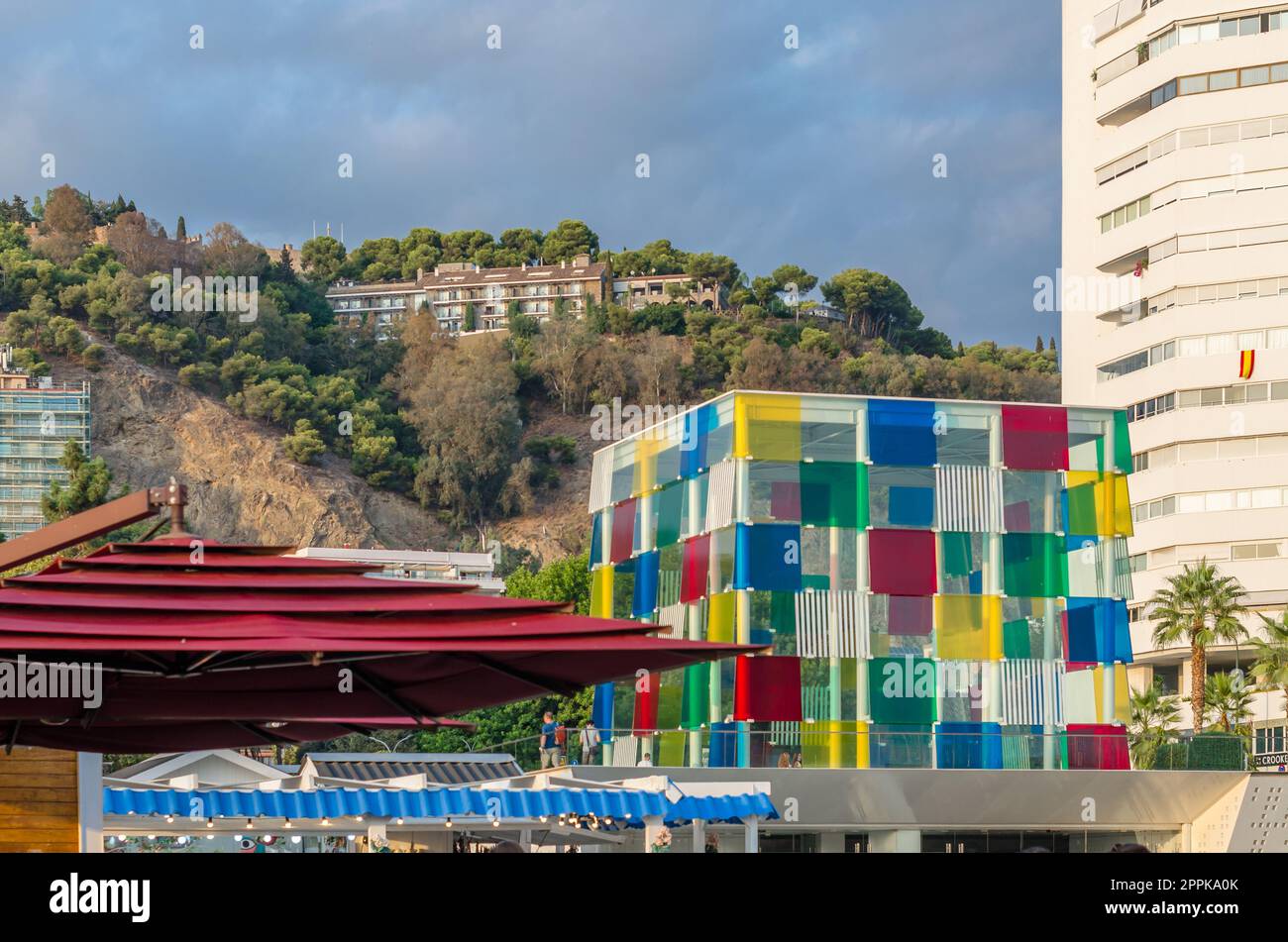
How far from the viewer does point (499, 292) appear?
172375 millimetres

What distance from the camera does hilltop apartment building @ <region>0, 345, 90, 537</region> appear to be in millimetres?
117562

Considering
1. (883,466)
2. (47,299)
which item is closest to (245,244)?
(47,299)

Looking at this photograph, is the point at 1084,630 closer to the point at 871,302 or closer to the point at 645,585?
the point at 645,585

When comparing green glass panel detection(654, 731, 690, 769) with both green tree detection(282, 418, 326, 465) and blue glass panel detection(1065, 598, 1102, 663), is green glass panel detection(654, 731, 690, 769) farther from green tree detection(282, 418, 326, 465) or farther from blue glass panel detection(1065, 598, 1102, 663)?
green tree detection(282, 418, 326, 465)

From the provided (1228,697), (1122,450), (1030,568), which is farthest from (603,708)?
(1228,697)

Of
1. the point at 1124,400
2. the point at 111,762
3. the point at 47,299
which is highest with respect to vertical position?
the point at 47,299

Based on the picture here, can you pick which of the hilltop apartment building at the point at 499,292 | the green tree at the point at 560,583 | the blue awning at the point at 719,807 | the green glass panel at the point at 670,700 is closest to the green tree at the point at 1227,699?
the green glass panel at the point at 670,700

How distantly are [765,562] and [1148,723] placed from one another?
3523cm

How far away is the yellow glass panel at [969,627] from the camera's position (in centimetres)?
4541

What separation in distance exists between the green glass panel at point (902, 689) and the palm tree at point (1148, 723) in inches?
192

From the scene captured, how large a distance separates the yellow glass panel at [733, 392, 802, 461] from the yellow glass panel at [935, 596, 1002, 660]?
16.9 ft
